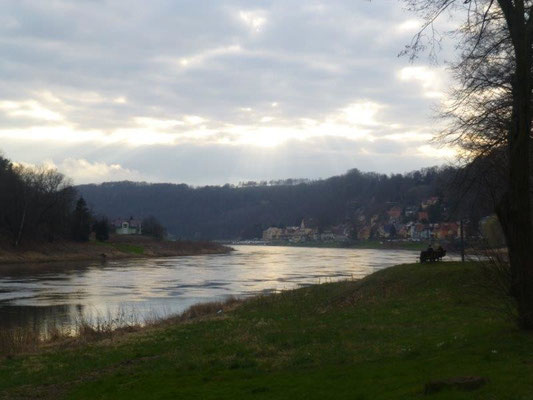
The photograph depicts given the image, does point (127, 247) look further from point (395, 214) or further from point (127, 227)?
point (395, 214)

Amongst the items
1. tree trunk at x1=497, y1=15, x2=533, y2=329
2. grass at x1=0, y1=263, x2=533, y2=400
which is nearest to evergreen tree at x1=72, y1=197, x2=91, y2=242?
grass at x1=0, y1=263, x2=533, y2=400

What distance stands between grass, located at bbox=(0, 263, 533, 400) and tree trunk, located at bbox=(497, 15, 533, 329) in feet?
2.40

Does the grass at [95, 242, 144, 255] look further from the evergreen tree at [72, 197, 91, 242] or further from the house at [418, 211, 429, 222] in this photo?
the house at [418, 211, 429, 222]

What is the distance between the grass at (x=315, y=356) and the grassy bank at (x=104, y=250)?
66.4 metres

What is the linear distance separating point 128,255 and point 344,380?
96.2 meters

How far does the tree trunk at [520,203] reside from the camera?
34.5 feet

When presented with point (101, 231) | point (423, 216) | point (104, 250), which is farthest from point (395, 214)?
point (104, 250)

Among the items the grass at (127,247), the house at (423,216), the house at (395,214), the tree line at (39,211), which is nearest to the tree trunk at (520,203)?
the tree line at (39,211)

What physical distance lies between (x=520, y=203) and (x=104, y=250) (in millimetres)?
94011

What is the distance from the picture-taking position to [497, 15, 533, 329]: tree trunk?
1052cm

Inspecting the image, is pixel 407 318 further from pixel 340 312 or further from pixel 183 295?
pixel 183 295

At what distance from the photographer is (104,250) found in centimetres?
9925

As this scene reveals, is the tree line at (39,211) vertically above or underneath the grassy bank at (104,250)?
above

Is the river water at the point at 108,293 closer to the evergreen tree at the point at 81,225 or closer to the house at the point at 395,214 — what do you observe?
the evergreen tree at the point at 81,225
